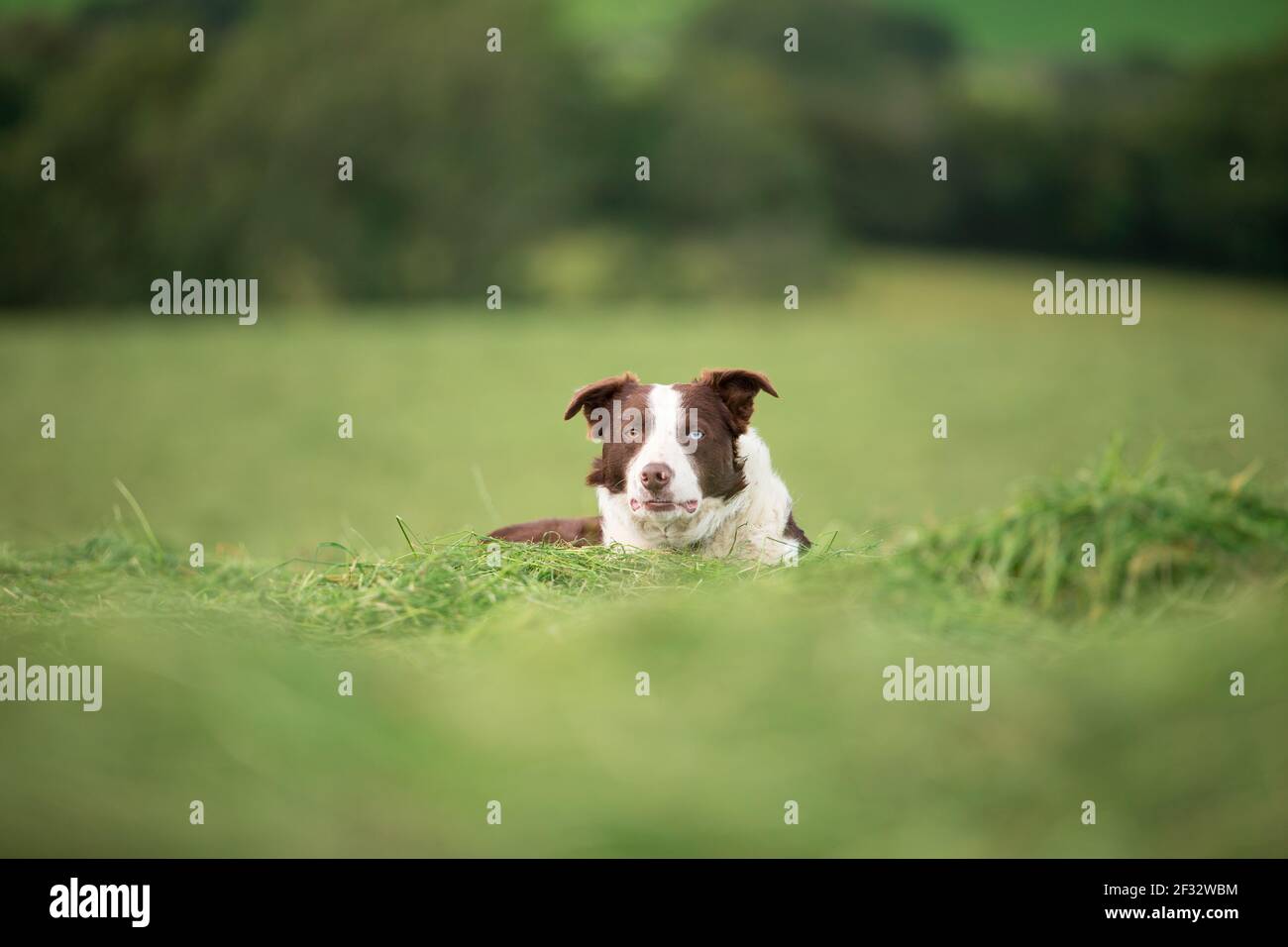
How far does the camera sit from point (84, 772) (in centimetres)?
368

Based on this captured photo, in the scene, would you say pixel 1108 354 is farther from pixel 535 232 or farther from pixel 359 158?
pixel 359 158

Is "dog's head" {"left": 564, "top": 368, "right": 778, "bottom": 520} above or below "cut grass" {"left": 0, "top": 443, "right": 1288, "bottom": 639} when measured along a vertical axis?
above

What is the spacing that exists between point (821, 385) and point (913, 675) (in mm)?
30087

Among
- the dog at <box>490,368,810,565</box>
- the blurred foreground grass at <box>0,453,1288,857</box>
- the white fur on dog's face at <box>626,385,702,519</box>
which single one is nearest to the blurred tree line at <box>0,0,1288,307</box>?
Answer: the dog at <box>490,368,810,565</box>

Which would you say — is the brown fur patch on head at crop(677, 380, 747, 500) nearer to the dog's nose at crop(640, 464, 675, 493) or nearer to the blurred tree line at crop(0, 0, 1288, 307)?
the dog's nose at crop(640, 464, 675, 493)

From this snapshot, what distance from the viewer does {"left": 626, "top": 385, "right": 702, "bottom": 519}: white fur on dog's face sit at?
19.2 feet

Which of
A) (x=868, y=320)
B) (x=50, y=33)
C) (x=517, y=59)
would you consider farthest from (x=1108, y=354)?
(x=50, y=33)

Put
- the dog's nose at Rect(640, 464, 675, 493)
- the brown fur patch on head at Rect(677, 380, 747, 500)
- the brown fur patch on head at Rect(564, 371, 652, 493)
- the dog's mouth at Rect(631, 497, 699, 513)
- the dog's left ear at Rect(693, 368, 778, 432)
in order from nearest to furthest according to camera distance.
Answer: the dog's nose at Rect(640, 464, 675, 493), the dog's mouth at Rect(631, 497, 699, 513), the brown fur patch on head at Rect(677, 380, 747, 500), the brown fur patch on head at Rect(564, 371, 652, 493), the dog's left ear at Rect(693, 368, 778, 432)


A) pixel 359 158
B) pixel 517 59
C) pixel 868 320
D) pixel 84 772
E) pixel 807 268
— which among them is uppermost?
pixel 517 59

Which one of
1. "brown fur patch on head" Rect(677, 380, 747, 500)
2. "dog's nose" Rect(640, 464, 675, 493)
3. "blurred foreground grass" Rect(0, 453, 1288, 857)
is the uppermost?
"brown fur patch on head" Rect(677, 380, 747, 500)

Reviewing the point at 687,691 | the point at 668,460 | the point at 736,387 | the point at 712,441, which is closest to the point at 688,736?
the point at 687,691

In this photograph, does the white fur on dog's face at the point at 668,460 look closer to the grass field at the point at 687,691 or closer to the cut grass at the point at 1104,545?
Result: the grass field at the point at 687,691

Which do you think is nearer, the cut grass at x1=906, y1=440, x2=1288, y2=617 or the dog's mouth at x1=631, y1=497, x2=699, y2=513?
the cut grass at x1=906, y1=440, x2=1288, y2=617

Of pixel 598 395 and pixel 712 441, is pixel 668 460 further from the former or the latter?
pixel 598 395
